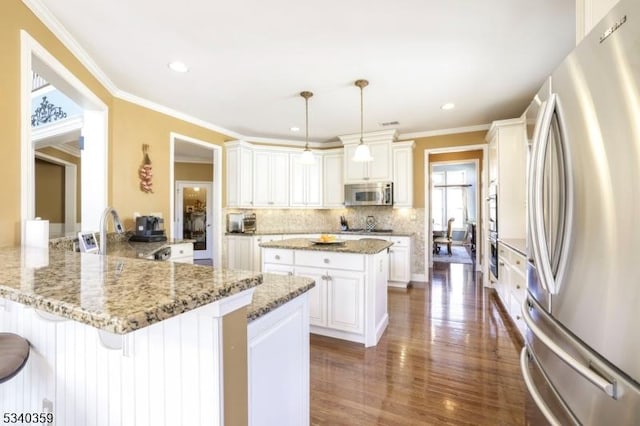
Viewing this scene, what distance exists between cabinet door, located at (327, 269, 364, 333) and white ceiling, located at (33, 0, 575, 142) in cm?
197

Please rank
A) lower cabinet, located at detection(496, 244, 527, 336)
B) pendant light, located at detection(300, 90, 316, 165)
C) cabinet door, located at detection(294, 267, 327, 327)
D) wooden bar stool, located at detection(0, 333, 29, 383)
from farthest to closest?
pendant light, located at detection(300, 90, 316, 165)
cabinet door, located at detection(294, 267, 327, 327)
lower cabinet, located at detection(496, 244, 527, 336)
wooden bar stool, located at detection(0, 333, 29, 383)

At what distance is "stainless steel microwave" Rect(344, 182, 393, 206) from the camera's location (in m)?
4.91

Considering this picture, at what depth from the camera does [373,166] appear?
500 cm

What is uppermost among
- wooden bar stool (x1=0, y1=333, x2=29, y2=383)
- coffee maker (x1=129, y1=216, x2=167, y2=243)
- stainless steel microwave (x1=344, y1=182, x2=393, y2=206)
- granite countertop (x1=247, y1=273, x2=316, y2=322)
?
stainless steel microwave (x1=344, y1=182, x2=393, y2=206)

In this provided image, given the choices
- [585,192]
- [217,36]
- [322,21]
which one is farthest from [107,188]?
[585,192]

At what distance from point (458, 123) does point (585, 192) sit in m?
4.08

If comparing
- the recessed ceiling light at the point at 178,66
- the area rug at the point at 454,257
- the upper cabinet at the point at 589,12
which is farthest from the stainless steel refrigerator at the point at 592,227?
A: the area rug at the point at 454,257

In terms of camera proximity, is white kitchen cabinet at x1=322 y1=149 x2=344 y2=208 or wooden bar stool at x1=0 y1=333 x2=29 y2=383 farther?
white kitchen cabinet at x1=322 y1=149 x2=344 y2=208

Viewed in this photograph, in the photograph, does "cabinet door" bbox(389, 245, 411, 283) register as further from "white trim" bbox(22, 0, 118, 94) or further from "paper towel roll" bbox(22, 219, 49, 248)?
"white trim" bbox(22, 0, 118, 94)

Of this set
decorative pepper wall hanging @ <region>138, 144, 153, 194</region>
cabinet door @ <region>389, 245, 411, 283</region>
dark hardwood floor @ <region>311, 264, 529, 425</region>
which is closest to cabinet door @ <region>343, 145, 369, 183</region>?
cabinet door @ <region>389, 245, 411, 283</region>

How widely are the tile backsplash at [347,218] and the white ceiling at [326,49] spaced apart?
6.34ft

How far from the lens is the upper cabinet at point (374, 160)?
4867mm

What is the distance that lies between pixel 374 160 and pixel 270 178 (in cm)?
186

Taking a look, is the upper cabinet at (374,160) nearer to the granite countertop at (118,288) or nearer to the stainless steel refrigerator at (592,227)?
the stainless steel refrigerator at (592,227)
